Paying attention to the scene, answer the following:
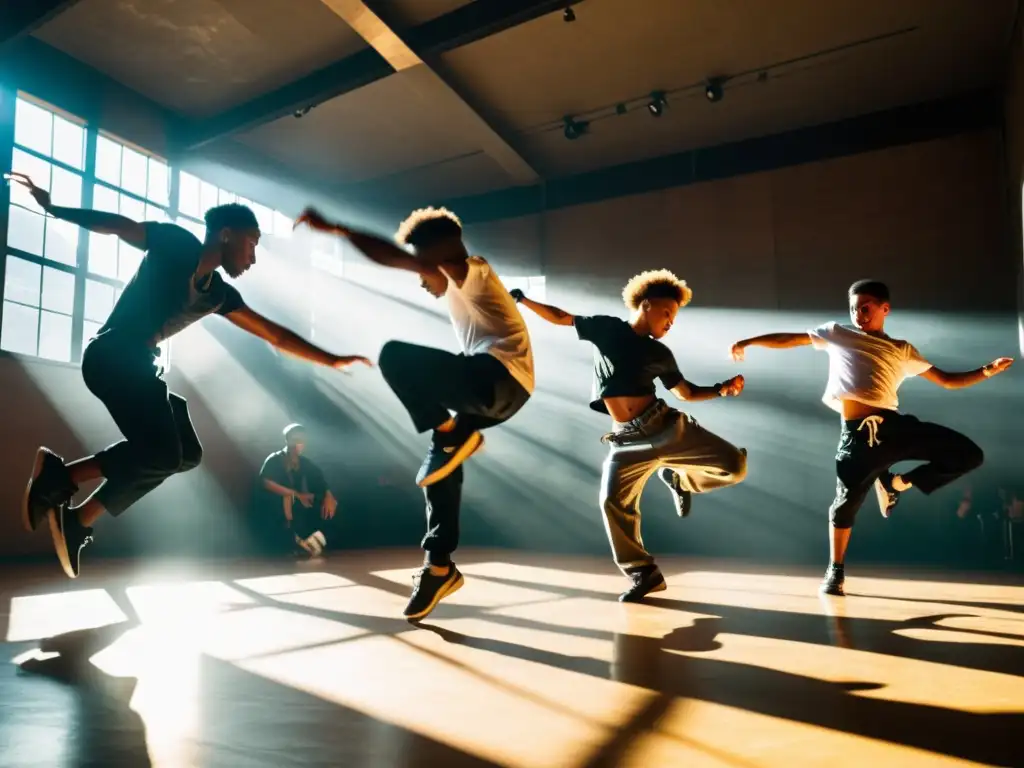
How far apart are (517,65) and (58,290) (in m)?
4.25

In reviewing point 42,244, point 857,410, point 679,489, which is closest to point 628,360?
point 679,489

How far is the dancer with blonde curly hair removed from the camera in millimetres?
3355

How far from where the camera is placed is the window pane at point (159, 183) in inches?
280

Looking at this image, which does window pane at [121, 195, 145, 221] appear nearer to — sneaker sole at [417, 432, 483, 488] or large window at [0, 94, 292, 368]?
large window at [0, 94, 292, 368]

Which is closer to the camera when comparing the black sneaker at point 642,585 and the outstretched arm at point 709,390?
the outstretched arm at point 709,390

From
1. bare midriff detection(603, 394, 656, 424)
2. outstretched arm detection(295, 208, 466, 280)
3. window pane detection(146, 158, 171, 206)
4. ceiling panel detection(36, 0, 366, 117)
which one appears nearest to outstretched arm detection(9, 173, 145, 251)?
outstretched arm detection(295, 208, 466, 280)

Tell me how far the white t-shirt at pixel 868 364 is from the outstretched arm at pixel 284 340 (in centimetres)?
224

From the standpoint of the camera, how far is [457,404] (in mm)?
2586

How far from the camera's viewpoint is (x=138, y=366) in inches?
95.7

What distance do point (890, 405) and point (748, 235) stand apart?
4.39 metres

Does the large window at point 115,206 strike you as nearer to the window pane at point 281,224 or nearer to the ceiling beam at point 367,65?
the ceiling beam at point 367,65

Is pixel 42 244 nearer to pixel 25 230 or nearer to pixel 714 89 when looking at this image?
pixel 25 230

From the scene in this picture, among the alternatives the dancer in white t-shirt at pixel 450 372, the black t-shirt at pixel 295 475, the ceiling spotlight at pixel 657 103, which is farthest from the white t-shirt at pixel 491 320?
the ceiling spotlight at pixel 657 103

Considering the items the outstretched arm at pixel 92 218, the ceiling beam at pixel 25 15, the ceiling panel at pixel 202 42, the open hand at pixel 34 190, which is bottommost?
the outstretched arm at pixel 92 218
